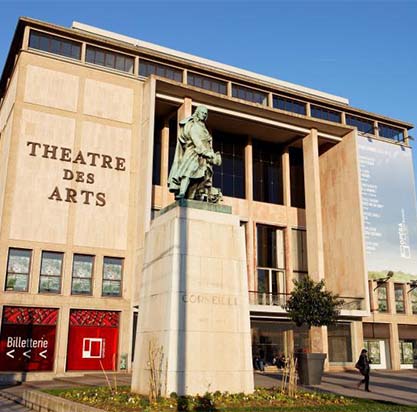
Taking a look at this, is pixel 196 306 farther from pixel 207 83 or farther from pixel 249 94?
pixel 249 94

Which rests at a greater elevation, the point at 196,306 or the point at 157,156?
the point at 157,156

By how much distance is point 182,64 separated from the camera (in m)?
39.0

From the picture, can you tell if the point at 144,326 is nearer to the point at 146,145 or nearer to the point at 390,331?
the point at 146,145

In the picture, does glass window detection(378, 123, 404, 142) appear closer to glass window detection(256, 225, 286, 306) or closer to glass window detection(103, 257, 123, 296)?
glass window detection(256, 225, 286, 306)

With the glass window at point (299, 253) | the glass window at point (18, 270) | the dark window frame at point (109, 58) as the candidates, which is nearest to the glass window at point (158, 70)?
the dark window frame at point (109, 58)

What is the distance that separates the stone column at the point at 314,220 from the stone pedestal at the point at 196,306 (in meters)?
23.4

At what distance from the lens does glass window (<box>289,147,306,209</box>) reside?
4309 centimetres

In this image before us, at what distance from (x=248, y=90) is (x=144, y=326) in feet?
100

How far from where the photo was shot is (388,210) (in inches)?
1704

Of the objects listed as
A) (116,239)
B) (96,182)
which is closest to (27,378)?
(116,239)

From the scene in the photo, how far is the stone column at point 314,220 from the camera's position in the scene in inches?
1423

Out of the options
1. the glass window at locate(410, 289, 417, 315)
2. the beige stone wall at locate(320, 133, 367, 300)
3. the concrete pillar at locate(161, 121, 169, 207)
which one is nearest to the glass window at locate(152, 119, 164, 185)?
the concrete pillar at locate(161, 121, 169, 207)

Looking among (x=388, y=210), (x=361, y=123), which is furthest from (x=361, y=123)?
(x=388, y=210)

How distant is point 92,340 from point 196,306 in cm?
1925
